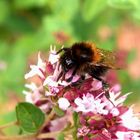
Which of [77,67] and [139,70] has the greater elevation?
[139,70]

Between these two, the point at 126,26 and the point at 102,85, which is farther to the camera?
the point at 126,26

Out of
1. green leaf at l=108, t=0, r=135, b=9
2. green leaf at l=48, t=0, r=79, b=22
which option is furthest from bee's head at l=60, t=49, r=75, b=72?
green leaf at l=48, t=0, r=79, b=22

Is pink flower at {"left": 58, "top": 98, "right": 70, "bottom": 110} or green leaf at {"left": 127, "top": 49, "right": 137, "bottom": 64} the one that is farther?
green leaf at {"left": 127, "top": 49, "right": 137, "bottom": 64}

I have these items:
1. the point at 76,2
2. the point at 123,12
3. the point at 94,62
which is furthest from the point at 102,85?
the point at 123,12

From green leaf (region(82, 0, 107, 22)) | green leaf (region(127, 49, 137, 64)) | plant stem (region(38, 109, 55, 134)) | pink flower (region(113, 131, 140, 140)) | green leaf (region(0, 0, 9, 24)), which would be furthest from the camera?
green leaf (region(0, 0, 9, 24))

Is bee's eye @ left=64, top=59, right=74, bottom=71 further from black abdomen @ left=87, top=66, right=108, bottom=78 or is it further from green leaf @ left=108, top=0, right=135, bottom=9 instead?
green leaf @ left=108, top=0, right=135, bottom=9

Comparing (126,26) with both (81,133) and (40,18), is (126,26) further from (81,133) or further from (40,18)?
(81,133)

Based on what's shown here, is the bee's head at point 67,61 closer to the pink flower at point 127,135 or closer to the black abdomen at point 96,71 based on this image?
the black abdomen at point 96,71
